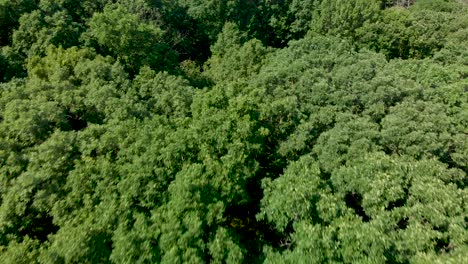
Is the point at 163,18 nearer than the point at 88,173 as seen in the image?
No

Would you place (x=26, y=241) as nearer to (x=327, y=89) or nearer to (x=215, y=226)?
(x=215, y=226)

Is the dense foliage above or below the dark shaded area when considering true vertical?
above

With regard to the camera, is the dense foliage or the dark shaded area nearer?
the dense foliage

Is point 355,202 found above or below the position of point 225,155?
below

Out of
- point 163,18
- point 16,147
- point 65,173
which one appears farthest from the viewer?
point 163,18

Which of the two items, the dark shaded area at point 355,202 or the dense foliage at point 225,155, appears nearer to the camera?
the dense foliage at point 225,155

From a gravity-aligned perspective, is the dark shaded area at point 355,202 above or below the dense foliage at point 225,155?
below

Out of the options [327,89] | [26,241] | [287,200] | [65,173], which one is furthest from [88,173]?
[327,89]

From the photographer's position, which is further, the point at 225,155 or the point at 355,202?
the point at 355,202
